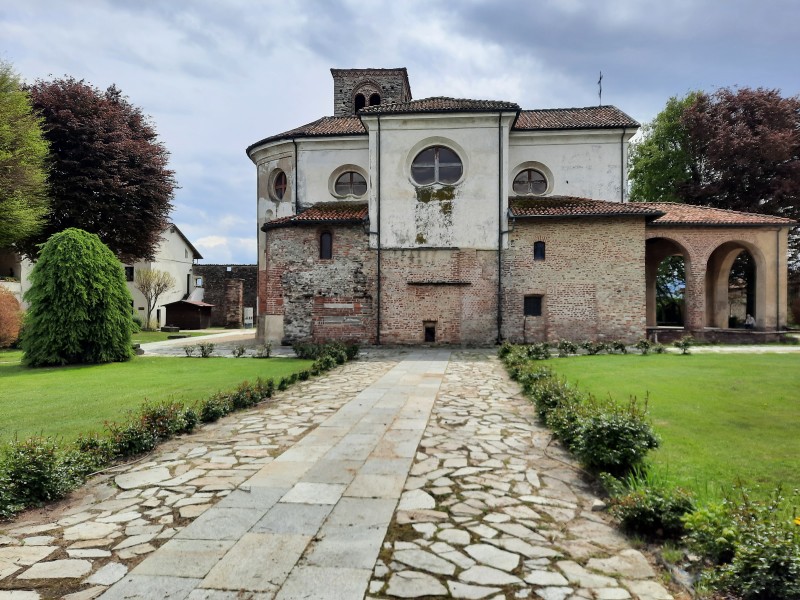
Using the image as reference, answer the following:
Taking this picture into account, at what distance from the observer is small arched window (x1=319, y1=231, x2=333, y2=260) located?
63.9ft

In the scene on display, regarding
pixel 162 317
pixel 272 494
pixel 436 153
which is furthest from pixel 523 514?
pixel 162 317

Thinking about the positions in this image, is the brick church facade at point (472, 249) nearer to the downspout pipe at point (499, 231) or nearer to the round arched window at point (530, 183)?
the downspout pipe at point (499, 231)

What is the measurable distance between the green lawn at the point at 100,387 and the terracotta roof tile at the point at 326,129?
36.9ft

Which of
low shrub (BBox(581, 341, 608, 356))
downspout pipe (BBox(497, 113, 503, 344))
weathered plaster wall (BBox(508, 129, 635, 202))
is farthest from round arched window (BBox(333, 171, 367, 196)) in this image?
low shrub (BBox(581, 341, 608, 356))

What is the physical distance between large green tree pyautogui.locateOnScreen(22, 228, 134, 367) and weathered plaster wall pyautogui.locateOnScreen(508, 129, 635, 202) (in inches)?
617

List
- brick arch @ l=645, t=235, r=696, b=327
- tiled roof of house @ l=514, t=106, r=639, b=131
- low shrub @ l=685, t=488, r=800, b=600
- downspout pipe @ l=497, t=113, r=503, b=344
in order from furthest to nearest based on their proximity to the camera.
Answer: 1. brick arch @ l=645, t=235, r=696, b=327
2. tiled roof of house @ l=514, t=106, r=639, b=131
3. downspout pipe @ l=497, t=113, r=503, b=344
4. low shrub @ l=685, t=488, r=800, b=600

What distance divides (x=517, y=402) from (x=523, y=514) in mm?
4549

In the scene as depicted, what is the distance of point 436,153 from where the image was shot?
63.2ft

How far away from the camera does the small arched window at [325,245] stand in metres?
19.5

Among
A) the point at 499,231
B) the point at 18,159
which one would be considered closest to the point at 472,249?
the point at 499,231

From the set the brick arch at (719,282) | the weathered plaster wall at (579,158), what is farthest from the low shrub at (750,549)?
the brick arch at (719,282)

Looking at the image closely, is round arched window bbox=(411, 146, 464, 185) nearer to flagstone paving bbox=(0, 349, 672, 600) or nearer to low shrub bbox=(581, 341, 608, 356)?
low shrub bbox=(581, 341, 608, 356)

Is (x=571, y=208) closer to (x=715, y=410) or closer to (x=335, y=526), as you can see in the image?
(x=715, y=410)

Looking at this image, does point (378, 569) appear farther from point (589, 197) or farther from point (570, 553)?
point (589, 197)
